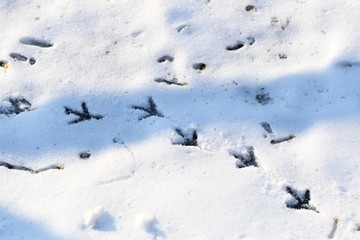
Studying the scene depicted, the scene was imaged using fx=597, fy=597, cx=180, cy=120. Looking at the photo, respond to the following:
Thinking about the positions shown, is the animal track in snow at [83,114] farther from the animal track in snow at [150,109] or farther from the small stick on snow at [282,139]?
the small stick on snow at [282,139]

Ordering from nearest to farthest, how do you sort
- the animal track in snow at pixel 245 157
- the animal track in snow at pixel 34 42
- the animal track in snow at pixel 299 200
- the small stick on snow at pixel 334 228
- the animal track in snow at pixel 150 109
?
the small stick on snow at pixel 334 228
the animal track in snow at pixel 299 200
the animal track in snow at pixel 245 157
the animal track in snow at pixel 150 109
the animal track in snow at pixel 34 42

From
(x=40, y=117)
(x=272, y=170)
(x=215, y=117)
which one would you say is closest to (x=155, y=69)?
(x=215, y=117)

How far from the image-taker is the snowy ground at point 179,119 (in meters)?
2.80

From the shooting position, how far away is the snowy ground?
2799 mm

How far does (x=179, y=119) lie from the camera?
3.14 metres

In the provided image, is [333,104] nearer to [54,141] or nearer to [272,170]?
[272,170]

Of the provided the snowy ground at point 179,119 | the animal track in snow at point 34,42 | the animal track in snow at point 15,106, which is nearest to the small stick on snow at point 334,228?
the snowy ground at point 179,119

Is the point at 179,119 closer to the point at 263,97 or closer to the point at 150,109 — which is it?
the point at 150,109

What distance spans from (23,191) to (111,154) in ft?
1.54

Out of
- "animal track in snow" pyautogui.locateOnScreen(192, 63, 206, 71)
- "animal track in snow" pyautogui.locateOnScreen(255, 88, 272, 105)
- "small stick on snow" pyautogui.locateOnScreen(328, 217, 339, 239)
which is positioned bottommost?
"small stick on snow" pyautogui.locateOnScreen(328, 217, 339, 239)

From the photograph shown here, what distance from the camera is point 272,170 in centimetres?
292

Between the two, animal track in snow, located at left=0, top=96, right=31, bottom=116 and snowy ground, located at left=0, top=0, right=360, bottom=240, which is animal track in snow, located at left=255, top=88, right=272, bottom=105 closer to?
snowy ground, located at left=0, top=0, right=360, bottom=240

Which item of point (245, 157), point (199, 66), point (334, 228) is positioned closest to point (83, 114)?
point (199, 66)

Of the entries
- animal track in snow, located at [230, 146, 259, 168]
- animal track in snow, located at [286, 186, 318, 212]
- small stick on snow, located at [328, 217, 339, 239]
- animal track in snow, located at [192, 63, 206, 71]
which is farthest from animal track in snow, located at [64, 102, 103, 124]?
small stick on snow, located at [328, 217, 339, 239]
